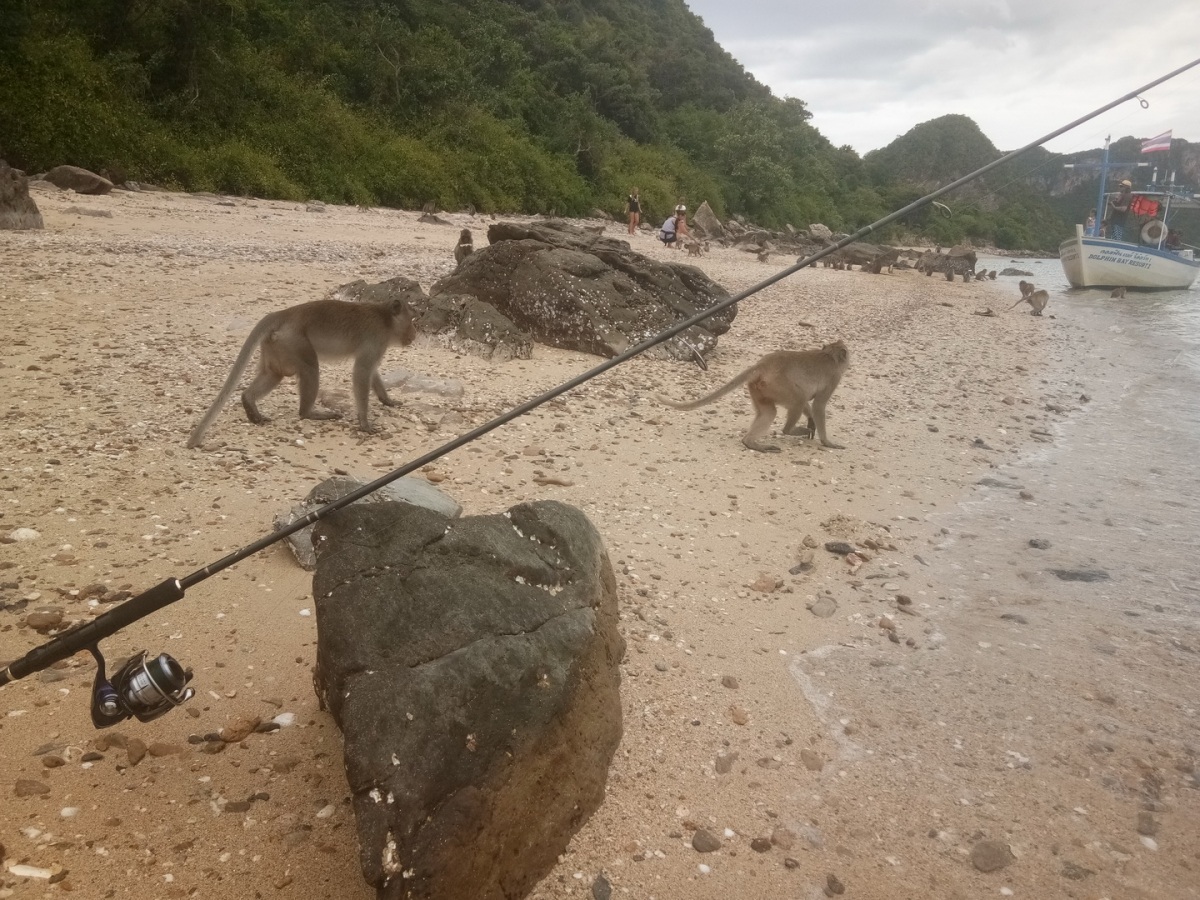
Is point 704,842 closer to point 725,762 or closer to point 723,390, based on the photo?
point 725,762

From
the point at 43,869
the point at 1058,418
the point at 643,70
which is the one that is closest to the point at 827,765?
the point at 43,869

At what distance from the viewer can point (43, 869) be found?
2.54 m

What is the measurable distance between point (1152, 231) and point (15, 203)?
3685 cm

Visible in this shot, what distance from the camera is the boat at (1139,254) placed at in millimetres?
31312

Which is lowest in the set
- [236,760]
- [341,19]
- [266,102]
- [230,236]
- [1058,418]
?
[1058,418]

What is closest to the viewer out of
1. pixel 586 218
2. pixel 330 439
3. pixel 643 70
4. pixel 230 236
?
pixel 330 439

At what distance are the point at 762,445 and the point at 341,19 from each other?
33.1m

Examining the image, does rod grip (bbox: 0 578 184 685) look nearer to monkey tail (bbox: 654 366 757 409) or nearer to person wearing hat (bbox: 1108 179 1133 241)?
monkey tail (bbox: 654 366 757 409)

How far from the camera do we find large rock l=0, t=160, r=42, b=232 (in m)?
12.4

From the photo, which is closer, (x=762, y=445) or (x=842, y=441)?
(x=762, y=445)

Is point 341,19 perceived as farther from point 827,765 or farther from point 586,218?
point 827,765

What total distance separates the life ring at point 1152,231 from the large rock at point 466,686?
37100mm

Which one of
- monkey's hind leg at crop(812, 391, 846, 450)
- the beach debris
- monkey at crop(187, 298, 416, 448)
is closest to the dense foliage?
monkey's hind leg at crop(812, 391, 846, 450)

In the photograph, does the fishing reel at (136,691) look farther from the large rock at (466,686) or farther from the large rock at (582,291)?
the large rock at (582,291)
